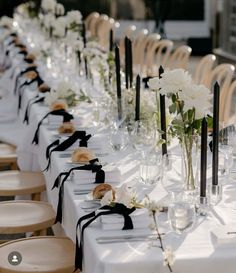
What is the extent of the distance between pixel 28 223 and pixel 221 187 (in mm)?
959

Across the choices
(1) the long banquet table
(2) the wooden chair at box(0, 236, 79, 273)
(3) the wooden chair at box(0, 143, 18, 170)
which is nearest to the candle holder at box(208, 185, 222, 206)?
(1) the long banquet table

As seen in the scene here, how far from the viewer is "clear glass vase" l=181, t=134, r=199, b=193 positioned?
9.14 ft

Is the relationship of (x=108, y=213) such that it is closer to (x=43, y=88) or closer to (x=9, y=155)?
(x=9, y=155)

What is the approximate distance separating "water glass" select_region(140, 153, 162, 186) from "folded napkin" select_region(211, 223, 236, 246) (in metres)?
0.54

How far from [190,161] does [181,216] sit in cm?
37

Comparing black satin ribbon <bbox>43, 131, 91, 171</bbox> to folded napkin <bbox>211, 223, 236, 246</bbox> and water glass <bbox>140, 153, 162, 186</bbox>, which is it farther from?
folded napkin <bbox>211, 223, 236, 246</bbox>

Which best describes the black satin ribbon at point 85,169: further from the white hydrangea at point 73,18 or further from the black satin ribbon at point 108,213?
the white hydrangea at point 73,18

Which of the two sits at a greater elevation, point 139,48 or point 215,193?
point 215,193

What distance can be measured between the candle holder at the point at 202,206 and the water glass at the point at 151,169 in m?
0.33

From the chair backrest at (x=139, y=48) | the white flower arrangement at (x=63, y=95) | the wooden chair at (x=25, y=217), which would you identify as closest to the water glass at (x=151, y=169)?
the wooden chair at (x=25, y=217)

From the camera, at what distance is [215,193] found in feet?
9.38

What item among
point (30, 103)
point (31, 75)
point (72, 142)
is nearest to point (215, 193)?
point (72, 142)

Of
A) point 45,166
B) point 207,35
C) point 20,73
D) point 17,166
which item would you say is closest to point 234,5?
point 207,35

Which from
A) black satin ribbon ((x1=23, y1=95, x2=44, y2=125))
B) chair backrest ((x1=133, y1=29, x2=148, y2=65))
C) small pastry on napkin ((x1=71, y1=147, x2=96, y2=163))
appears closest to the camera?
small pastry on napkin ((x1=71, y1=147, x2=96, y2=163))
